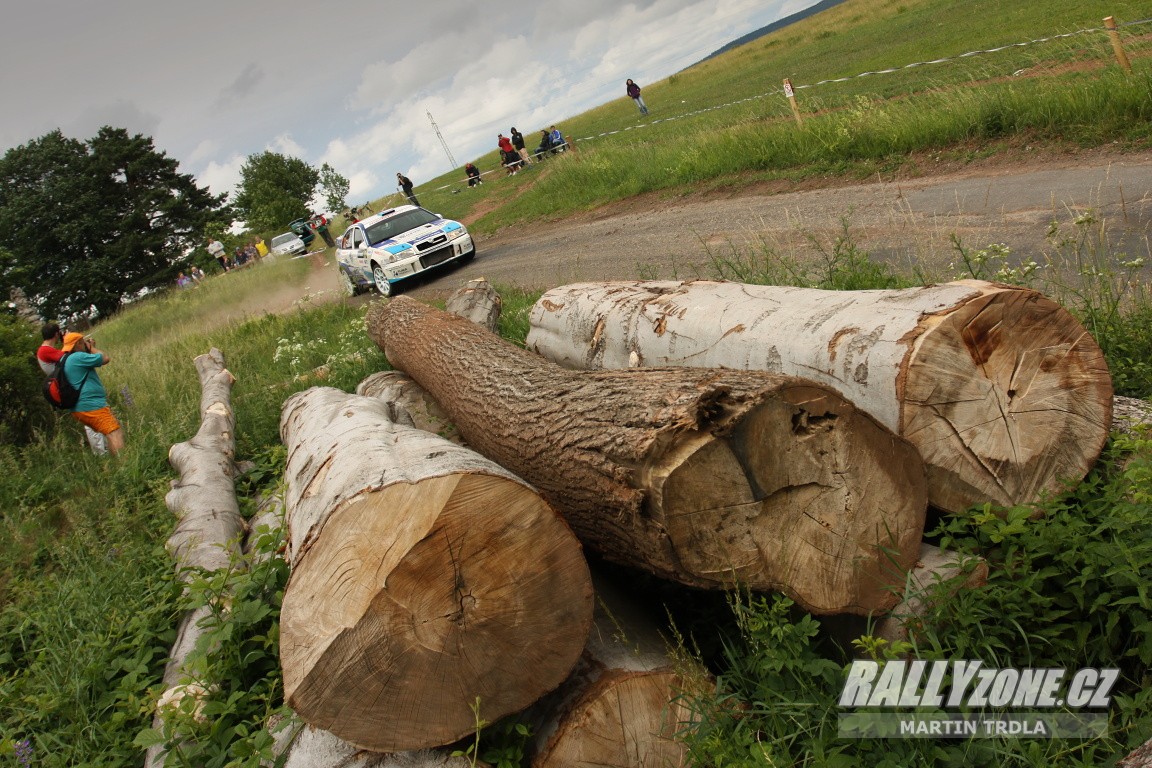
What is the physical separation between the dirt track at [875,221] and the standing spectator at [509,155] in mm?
18555

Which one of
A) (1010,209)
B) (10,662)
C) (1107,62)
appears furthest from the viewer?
(1107,62)

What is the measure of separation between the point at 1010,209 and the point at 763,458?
275 inches

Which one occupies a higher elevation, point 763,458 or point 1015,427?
point 763,458

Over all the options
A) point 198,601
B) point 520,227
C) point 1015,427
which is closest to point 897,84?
point 520,227

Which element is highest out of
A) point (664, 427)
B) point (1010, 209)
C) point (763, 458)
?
point (664, 427)

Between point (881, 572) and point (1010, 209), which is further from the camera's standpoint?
point (1010, 209)

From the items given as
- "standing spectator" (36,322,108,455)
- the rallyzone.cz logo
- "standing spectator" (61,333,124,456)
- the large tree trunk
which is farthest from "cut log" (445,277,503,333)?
the rallyzone.cz logo

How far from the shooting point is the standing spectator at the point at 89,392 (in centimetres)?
845

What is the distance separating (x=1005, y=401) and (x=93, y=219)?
162 ft

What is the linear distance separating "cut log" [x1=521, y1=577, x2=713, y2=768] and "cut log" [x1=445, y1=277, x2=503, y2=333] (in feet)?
18.2

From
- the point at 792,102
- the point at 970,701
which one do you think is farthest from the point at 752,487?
the point at 792,102

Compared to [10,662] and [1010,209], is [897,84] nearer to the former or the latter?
[1010,209]

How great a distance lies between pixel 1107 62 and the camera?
1235 cm

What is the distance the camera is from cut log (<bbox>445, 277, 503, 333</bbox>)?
8086mm
